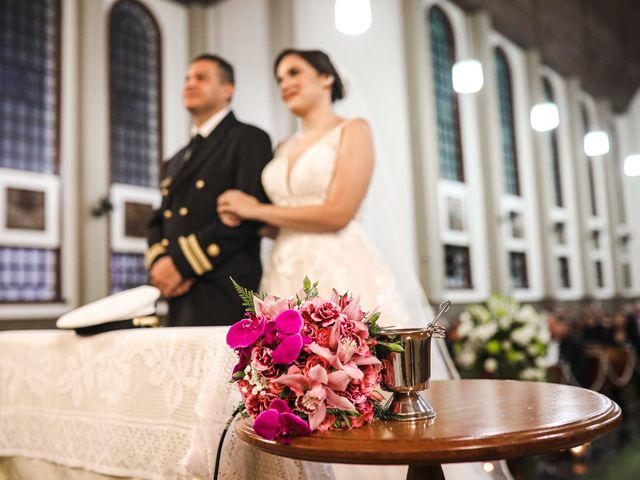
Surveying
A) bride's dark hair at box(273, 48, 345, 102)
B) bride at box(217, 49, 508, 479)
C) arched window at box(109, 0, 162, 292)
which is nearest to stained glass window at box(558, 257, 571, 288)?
arched window at box(109, 0, 162, 292)

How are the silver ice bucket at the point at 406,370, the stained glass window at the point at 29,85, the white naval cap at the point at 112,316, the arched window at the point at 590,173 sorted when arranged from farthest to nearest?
the arched window at the point at 590,173
the stained glass window at the point at 29,85
the white naval cap at the point at 112,316
the silver ice bucket at the point at 406,370

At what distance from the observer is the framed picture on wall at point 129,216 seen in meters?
7.47

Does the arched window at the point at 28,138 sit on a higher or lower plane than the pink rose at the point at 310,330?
higher

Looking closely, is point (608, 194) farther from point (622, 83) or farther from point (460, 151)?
point (460, 151)

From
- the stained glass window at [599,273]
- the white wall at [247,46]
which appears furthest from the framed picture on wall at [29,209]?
the stained glass window at [599,273]

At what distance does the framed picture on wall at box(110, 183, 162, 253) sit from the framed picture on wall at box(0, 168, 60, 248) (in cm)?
67

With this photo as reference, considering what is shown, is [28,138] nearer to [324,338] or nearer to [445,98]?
[324,338]

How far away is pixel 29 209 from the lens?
6.67 meters

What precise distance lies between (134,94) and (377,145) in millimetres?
5210

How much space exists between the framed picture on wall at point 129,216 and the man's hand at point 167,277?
4.97 m

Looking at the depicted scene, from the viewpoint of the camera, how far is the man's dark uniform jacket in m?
2.57

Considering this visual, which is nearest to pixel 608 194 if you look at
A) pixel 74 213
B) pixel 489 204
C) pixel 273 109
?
pixel 489 204

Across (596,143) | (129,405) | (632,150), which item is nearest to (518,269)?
(596,143)

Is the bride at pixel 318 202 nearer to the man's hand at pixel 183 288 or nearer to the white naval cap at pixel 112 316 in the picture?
the man's hand at pixel 183 288
